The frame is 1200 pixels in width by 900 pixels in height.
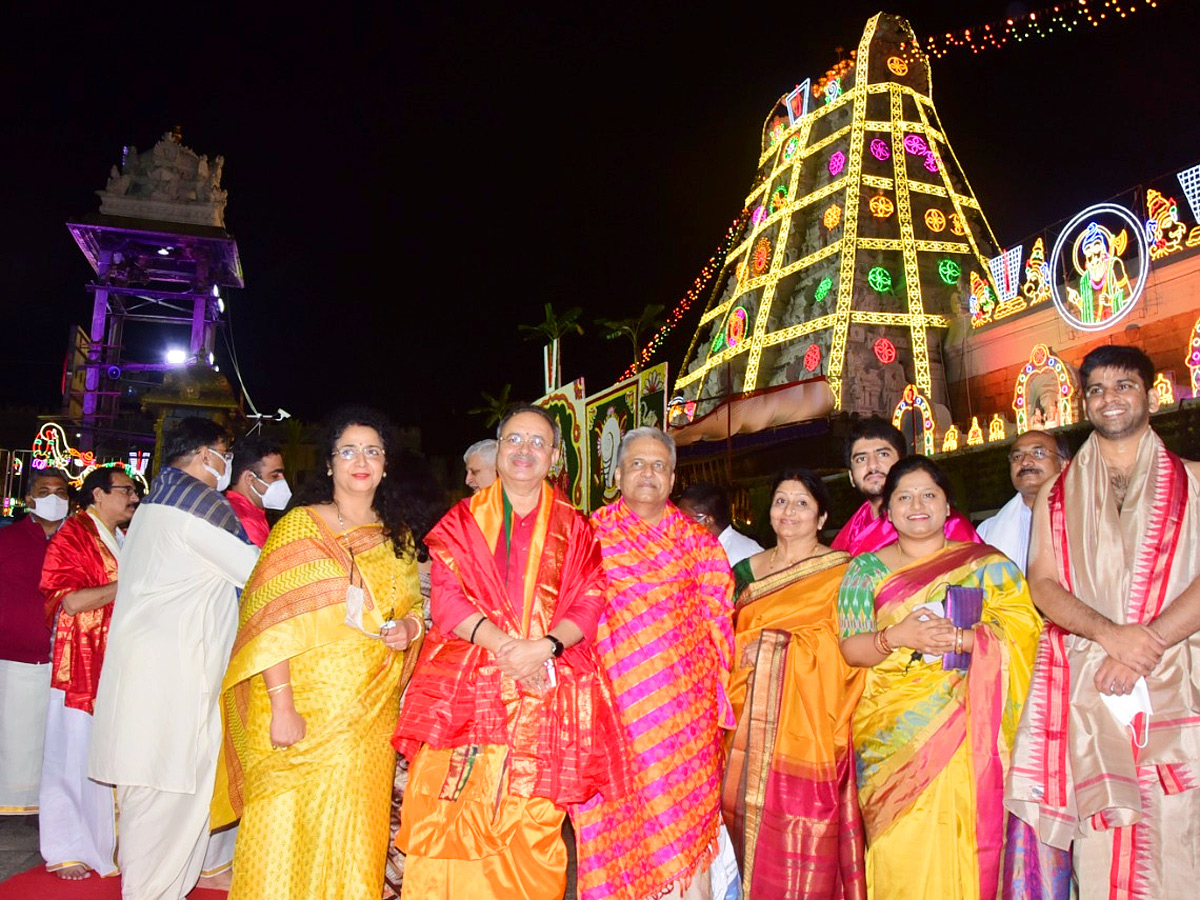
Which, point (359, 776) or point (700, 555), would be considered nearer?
point (359, 776)

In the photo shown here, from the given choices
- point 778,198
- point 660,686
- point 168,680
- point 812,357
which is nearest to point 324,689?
point 168,680

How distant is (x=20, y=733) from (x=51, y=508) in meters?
1.34

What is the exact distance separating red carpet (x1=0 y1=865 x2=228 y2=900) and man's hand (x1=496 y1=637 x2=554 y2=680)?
2.13 meters

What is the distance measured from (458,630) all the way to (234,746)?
1.29 meters

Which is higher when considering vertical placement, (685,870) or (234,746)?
(234,746)

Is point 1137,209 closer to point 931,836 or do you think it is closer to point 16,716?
point 931,836

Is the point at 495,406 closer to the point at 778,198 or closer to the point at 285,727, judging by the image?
the point at 778,198

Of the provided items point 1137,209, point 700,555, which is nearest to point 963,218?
point 1137,209

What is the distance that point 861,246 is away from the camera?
21969 millimetres

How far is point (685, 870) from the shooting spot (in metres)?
3.16

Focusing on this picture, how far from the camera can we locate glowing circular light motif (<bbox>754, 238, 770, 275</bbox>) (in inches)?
985

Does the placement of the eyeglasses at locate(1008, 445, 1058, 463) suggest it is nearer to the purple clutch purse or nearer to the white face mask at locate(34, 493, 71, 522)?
the purple clutch purse

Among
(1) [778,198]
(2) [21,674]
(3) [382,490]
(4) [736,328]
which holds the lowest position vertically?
(2) [21,674]

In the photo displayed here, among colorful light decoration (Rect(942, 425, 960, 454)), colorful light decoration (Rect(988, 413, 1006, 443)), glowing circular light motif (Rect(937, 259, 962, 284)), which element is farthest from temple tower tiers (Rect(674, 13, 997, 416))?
colorful light decoration (Rect(988, 413, 1006, 443))
